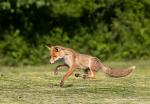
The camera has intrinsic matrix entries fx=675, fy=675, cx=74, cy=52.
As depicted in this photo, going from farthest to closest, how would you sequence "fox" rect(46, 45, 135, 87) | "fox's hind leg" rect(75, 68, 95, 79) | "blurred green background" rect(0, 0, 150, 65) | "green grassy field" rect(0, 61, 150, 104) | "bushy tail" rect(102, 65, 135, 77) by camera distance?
1. "blurred green background" rect(0, 0, 150, 65)
2. "bushy tail" rect(102, 65, 135, 77)
3. "fox's hind leg" rect(75, 68, 95, 79)
4. "fox" rect(46, 45, 135, 87)
5. "green grassy field" rect(0, 61, 150, 104)

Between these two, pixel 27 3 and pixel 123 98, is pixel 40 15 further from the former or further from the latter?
pixel 123 98

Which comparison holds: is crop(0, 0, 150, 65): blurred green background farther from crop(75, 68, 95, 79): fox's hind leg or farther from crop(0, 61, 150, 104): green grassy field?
crop(75, 68, 95, 79): fox's hind leg

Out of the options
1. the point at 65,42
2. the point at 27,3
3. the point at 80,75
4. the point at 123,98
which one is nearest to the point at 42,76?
the point at 80,75

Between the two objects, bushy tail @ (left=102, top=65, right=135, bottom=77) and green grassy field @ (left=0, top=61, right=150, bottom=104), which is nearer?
green grassy field @ (left=0, top=61, right=150, bottom=104)

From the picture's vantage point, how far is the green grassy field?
9.48 metres

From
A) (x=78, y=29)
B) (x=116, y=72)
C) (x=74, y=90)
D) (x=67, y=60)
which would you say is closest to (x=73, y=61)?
(x=67, y=60)

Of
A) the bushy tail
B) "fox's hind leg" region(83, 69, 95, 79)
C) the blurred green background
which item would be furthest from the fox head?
the blurred green background

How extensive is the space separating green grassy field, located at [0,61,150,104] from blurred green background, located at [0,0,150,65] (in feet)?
25.0

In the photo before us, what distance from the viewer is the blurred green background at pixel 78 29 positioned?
20438 millimetres

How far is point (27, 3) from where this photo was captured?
1923 centimetres

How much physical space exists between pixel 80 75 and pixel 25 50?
945 cm

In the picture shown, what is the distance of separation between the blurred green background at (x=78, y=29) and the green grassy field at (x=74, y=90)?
763 cm

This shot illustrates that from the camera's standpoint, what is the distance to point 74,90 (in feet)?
34.6

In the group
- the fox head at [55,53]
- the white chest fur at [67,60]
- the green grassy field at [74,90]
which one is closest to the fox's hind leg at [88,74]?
the green grassy field at [74,90]
